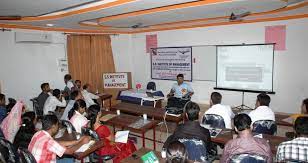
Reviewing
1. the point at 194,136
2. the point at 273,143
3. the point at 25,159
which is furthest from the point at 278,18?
the point at 25,159

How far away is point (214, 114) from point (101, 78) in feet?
18.3

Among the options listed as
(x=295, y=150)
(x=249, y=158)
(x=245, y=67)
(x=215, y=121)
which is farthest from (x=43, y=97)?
(x=245, y=67)

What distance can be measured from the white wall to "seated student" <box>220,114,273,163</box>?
6.08 m

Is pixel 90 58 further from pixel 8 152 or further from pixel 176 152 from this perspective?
pixel 176 152

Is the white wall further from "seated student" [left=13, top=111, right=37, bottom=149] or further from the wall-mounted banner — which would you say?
"seated student" [left=13, top=111, right=37, bottom=149]

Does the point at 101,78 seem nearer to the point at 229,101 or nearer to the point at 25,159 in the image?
the point at 229,101

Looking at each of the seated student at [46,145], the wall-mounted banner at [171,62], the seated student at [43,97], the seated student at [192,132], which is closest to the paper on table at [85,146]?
the seated student at [46,145]

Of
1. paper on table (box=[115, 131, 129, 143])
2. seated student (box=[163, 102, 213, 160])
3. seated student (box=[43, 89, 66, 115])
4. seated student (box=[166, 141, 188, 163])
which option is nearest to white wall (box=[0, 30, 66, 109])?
seated student (box=[43, 89, 66, 115])

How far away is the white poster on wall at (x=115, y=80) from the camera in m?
8.26

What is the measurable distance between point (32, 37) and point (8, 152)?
14.7 ft

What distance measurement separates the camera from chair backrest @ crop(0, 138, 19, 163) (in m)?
3.07

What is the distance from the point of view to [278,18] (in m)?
6.30

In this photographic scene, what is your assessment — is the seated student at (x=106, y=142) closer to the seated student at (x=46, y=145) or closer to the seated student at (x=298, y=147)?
the seated student at (x=46, y=145)

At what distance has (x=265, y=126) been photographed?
3541 mm
